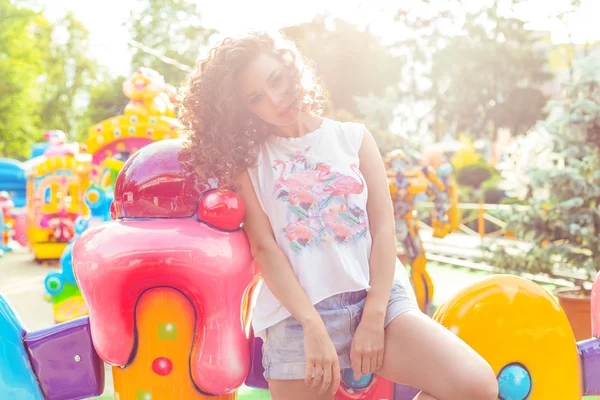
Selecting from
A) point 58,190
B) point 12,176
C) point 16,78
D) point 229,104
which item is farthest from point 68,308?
point 16,78

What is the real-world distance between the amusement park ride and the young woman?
0.59ft

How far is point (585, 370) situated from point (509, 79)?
89.4 feet

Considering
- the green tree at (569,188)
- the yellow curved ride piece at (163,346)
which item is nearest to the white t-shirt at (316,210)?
the yellow curved ride piece at (163,346)

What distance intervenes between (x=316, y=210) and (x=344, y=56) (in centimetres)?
1791

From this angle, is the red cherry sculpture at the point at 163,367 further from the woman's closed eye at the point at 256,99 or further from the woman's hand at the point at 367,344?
the woman's closed eye at the point at 256,99

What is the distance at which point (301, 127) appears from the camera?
1.91 meters

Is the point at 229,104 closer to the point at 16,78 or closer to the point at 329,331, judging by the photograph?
the point at 329,331

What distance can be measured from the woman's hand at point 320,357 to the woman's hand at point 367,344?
58 millimetres

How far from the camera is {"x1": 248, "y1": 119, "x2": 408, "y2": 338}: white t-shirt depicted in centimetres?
176

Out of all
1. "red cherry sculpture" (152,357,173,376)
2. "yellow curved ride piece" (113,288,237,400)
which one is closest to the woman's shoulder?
"yellow curved ride piece" (113,288,237,400)

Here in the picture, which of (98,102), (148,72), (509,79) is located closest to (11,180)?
(148,72)

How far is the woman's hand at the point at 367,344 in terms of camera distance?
5.54 feet

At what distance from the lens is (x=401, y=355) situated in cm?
168

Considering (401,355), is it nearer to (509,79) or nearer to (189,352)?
(189,352)
